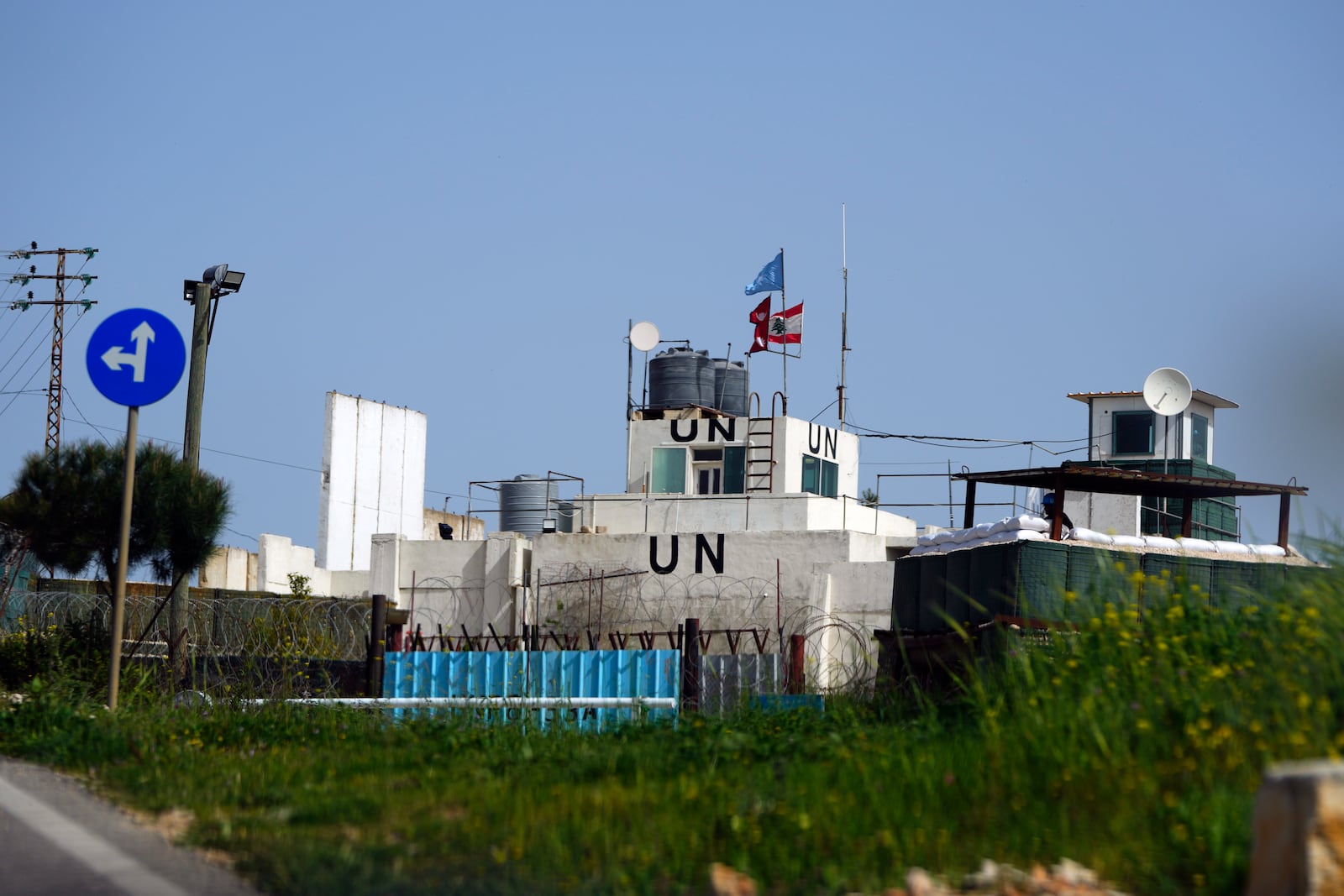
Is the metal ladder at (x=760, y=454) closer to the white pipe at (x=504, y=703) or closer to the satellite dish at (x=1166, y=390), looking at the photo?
the satellite dish at (x=1166, y=390)

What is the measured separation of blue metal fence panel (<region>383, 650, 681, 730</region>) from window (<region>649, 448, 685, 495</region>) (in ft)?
81.5

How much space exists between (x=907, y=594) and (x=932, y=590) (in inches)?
32.2

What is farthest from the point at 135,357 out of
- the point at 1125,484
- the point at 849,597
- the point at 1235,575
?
the point at 849,597

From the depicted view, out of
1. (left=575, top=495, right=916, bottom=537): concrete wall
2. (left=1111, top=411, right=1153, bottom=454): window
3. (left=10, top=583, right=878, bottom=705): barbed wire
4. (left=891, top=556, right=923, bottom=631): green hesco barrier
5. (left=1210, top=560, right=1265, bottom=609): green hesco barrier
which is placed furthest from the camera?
(left=1111, top=411, right=1153, bottom=454): window

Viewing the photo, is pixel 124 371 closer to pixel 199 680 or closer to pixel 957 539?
pixel 199 680

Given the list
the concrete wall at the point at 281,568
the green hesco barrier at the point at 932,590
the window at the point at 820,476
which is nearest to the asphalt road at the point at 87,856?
the green hesco barrier at the point at 932,590

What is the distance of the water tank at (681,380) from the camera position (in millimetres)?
44812

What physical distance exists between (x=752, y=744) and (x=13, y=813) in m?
3.97

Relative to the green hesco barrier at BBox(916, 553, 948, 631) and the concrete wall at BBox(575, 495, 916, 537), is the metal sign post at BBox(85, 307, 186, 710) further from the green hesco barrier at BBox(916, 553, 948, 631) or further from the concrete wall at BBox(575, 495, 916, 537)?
the concrete wall at BBox(575, 495, 916, 537)

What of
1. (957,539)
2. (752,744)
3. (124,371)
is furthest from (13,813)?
(957,539)

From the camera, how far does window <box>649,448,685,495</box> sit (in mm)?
42656

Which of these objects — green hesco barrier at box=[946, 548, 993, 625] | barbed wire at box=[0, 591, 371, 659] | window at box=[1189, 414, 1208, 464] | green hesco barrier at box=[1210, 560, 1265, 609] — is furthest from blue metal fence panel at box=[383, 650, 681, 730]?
window at box=[1189, 414, 1208, 464]

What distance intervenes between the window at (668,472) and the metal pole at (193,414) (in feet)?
73.8

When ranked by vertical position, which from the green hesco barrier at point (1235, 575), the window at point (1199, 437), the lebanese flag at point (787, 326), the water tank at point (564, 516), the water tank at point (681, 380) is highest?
the lebanese flag at point (787, 326)
